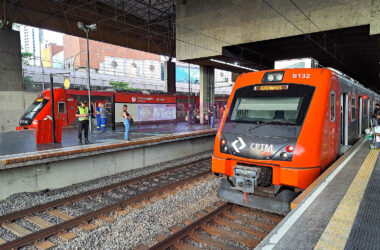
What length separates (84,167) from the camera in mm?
8859

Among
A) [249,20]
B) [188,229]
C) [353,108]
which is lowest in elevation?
[188,229]

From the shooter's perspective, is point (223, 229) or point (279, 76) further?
point (279, 76)

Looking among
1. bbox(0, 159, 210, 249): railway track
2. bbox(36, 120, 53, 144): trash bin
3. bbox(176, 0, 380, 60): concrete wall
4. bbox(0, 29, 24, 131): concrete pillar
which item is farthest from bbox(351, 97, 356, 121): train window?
bbox(0, 29, 24, 131): concrete pillar

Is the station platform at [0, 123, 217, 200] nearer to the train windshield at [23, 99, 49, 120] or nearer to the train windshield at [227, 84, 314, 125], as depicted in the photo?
the train windshield at [227, 84, 314, 125]

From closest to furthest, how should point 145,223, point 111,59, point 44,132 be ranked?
point 145,223, point 44,132, point 111,59

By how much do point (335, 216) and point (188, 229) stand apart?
2.41m

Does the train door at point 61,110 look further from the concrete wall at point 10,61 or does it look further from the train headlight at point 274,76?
the train headlight at point 274,76

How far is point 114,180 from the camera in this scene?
886cm

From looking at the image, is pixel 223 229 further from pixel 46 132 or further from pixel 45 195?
pixel 46 132

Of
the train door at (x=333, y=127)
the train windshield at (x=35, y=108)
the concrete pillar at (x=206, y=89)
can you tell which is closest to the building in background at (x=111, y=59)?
the concrete pillar at (x=206, y=89)

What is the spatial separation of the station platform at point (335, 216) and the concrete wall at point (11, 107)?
64.5ft

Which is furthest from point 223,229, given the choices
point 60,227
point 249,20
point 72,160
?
point 249,20

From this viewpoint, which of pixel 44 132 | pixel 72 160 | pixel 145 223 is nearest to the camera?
pixel 145 223

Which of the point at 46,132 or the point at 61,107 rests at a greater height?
the point at 61,107
